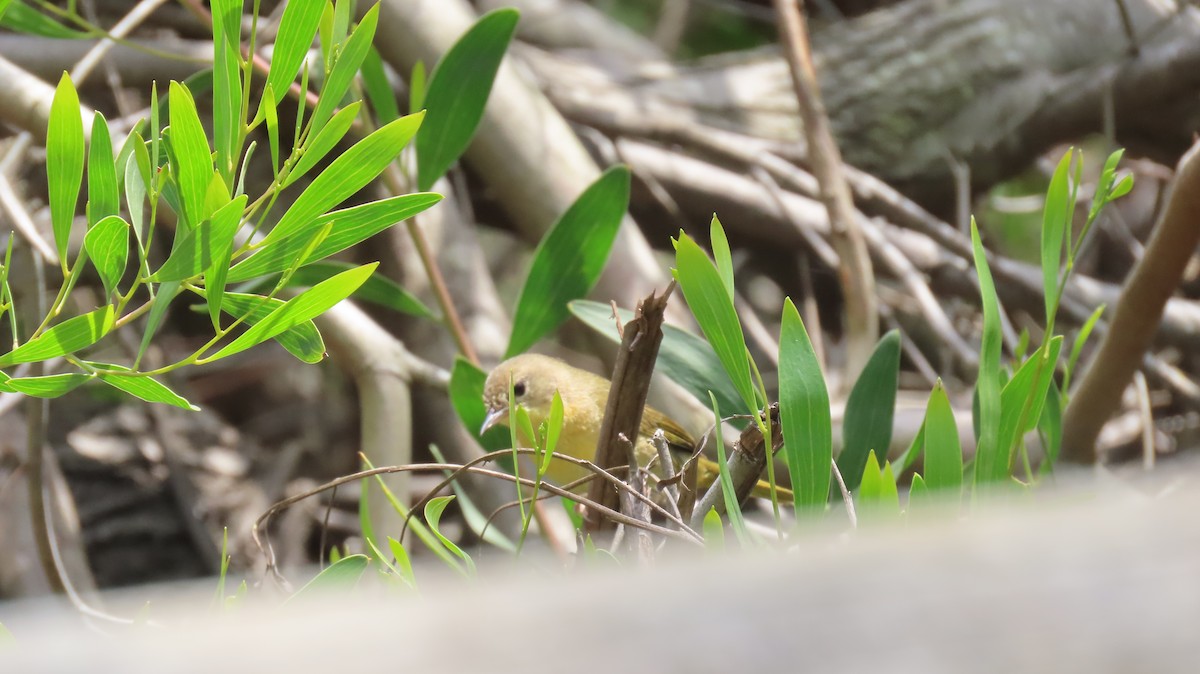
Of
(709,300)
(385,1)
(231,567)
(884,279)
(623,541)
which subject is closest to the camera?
(709,300)

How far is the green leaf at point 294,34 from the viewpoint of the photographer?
0.73 m

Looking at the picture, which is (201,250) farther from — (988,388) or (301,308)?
(988,388)

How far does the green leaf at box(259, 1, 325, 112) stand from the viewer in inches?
28.6

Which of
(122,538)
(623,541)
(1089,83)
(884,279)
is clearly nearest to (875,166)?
(884,279)

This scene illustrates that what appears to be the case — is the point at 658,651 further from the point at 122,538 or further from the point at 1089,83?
the point at 1089,83

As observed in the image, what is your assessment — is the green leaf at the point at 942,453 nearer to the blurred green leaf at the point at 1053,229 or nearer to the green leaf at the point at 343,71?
the blurred green leaf at the point at 1053,229

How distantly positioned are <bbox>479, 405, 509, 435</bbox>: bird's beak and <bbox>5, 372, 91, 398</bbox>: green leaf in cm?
77

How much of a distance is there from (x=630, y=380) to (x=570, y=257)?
1.81 feet

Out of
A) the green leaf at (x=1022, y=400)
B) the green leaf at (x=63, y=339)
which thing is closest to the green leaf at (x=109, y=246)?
the green leaf at (x=63, y=339)

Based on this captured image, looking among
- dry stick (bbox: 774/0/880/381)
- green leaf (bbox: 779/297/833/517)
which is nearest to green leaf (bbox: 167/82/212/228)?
green leaf (bbox: 779/297/833/517)

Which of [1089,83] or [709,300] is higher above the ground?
[1089,83]

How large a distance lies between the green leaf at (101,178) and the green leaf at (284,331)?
10cm

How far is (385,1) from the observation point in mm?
Result: 2035

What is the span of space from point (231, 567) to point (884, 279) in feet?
5.25
